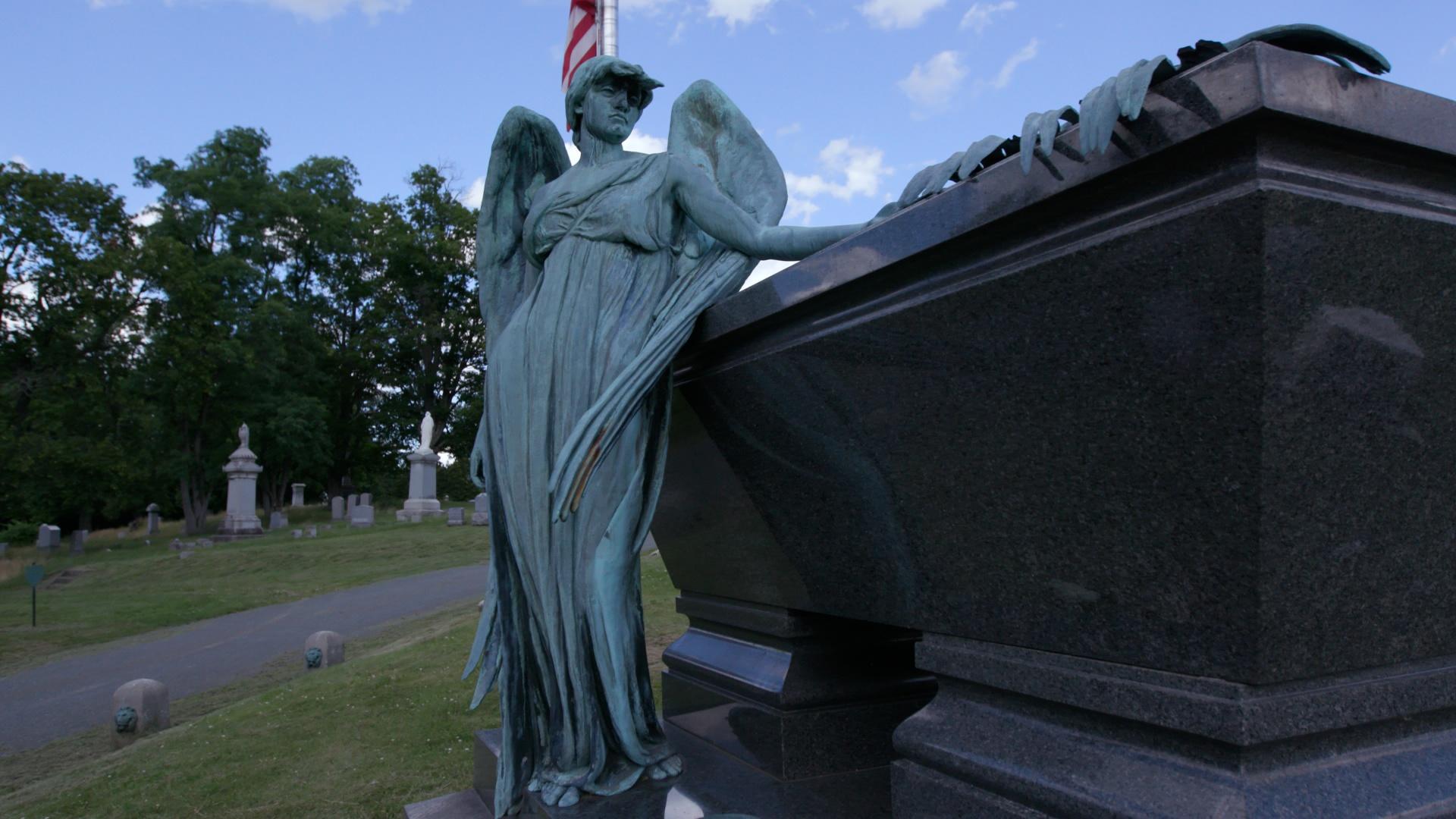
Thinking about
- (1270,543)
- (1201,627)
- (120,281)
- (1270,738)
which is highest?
(120,281)

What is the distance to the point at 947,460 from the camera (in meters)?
2.10

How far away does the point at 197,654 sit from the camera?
10.0 m

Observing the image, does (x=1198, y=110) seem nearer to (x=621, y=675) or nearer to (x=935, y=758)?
(x=935, y=758)

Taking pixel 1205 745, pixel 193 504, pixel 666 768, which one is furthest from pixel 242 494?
pixel 1205 745

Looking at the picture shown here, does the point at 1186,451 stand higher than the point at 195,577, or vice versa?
the point at 1186,451

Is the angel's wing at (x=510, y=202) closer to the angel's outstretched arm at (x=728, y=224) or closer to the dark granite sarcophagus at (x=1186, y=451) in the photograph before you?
the angel's outstretched arm at (x=728, y=224)

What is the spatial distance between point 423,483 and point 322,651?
2073 centimetres

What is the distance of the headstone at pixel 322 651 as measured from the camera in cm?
850

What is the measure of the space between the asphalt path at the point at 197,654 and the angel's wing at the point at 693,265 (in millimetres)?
6183

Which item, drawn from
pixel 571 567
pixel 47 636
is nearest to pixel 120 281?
pixel 47 636

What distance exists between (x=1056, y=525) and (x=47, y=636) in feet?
45.9

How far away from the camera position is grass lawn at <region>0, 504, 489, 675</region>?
12477 mm

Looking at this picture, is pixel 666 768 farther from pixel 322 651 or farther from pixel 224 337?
pixel 224 337

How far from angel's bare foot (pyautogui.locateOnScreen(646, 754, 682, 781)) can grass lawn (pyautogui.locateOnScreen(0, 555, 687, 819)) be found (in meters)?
1.46
